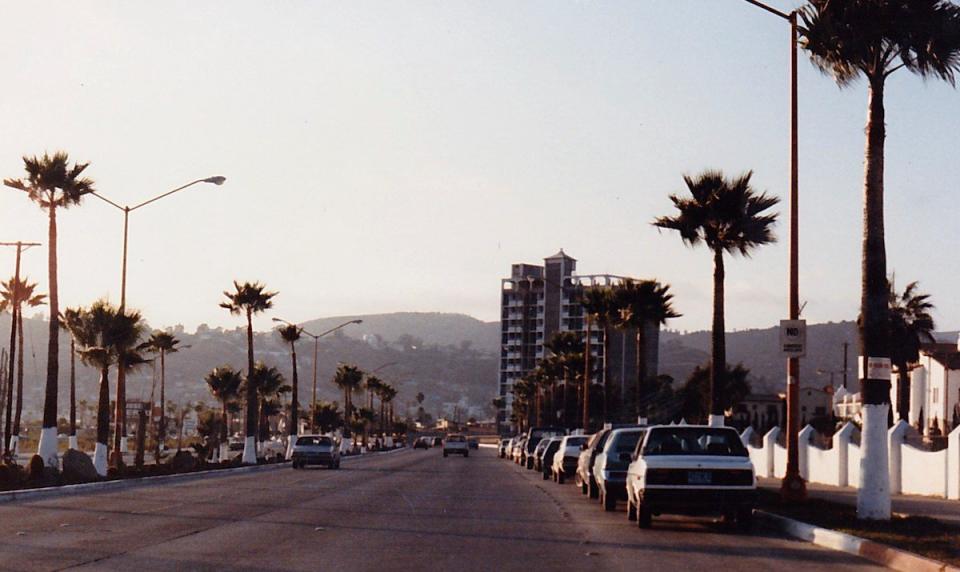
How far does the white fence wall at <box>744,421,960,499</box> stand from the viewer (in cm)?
2811

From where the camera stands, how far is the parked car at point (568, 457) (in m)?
39.5

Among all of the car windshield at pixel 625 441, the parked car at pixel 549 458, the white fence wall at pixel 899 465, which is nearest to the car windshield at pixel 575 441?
the parked car at pixel 549 458

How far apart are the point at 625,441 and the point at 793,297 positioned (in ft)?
14.6

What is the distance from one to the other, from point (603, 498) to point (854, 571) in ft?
37.1

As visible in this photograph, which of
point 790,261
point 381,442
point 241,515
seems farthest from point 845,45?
point 381,442

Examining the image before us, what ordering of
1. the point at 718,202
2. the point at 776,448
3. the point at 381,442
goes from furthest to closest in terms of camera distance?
the point at 381,442
the point at 776,448
the point at 718,202

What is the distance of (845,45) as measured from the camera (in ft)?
73.2

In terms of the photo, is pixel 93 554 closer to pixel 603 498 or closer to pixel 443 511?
pixel 443 511

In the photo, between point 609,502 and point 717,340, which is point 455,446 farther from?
point 609,502

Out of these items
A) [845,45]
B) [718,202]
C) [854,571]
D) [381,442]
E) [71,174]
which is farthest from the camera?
[381,442]

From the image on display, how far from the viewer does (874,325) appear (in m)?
21.3

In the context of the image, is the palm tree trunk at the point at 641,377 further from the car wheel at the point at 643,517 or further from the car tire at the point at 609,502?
the car wheel at the point at 643,517

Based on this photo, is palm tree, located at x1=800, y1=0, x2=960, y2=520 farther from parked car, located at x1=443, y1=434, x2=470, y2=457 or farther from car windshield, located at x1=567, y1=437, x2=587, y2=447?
parked car, located at x1=443, y1=434, x2=470, y2=457

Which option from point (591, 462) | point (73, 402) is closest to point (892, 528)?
point (591, 462)
